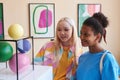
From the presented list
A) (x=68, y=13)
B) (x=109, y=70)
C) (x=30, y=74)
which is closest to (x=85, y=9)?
(x=68, y=13)

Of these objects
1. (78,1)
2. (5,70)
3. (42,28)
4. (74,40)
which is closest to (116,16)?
(78,1)

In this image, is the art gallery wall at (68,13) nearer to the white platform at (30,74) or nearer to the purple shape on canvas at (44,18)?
the purple shape on canvas at (44,18)

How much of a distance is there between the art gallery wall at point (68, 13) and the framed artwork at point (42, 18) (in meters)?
0.06

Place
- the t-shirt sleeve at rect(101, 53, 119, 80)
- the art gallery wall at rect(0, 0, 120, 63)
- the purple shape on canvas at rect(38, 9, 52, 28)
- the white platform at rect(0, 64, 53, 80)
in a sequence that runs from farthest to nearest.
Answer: the purple shape on canvas at rect(38, 9, 52, 28) → the art gallery wall at rect(0, 0, 120, 63) → the t-shirt sleeve at rect(101, 53, 119, 80) → the white platform at rect(0, 64, 53, 80)

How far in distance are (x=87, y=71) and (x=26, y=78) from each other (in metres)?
0.49

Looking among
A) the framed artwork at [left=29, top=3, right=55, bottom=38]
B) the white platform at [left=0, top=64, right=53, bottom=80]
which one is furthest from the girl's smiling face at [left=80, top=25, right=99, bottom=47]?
the framed artwork at [left=29, top=3, right=55, bottom=38]

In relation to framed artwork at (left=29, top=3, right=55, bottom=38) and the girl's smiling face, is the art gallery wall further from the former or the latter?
the girl's smiling face

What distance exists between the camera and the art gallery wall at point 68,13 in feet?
11.4

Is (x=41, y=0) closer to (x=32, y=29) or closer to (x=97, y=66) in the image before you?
(x=32, y=29)

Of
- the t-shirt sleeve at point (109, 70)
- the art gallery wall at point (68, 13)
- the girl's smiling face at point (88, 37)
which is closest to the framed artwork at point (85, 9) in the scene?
the art gallery wall at point (68, 13)

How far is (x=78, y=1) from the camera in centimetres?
353

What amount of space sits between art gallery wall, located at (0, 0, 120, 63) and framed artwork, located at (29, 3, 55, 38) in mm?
64

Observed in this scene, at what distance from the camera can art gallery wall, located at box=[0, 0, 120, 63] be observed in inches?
137

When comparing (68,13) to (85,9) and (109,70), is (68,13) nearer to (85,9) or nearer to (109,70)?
(85,9)
